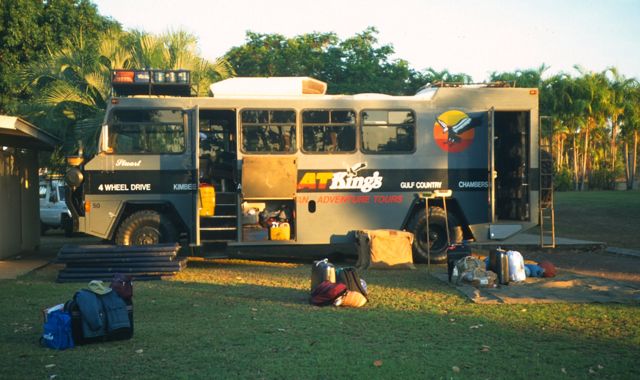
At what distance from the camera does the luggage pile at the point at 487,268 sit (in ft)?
36.3

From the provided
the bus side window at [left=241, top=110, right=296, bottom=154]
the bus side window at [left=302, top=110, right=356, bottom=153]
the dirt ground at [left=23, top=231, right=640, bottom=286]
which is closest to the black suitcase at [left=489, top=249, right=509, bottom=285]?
the dirt ground at [left=23, top=231, right=640, bottom=286]

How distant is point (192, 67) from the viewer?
64.9ft

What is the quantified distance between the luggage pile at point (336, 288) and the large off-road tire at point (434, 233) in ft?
16.6

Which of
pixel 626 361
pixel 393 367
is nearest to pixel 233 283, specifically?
pixel 393 367

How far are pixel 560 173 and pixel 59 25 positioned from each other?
3648 cm

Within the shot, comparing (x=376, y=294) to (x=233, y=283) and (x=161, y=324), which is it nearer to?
(x=233, y=283)

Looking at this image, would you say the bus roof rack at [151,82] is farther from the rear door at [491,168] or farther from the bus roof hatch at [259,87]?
the rear door at [491,168]

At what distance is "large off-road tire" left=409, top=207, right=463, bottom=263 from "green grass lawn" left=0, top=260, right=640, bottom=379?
3856 millimetres

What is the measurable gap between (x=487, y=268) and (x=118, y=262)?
6.35 meters

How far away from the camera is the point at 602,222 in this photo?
24328mm

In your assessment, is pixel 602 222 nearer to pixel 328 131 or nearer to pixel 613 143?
pixel 328 131

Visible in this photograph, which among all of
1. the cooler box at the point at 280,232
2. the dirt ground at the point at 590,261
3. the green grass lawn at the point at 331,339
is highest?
the cooler box at the point at 280,232

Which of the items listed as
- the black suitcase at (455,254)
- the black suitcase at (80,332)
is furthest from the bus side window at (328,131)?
the black suitcase at (80,332)

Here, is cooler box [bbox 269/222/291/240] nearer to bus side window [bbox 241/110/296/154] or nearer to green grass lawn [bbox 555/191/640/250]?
bus side window [bbox 241/110/296/154]
